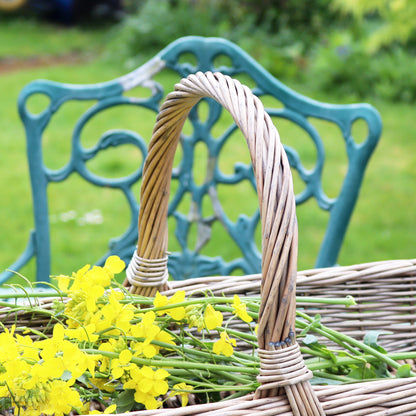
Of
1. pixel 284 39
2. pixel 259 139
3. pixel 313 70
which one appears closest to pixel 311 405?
pixel 259 139

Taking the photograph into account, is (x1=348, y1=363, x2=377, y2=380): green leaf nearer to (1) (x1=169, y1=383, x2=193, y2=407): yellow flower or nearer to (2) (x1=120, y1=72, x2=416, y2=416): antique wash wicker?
(2) (x1=120, y1=72, x2=416, y2=416): antique wash wicker

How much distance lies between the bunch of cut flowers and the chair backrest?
52 cm

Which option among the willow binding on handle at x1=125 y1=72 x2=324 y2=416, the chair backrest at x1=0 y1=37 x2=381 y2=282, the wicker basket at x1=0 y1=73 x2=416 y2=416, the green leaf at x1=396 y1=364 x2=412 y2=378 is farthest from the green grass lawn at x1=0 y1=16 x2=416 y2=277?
the willow binding on handle at x1=125 y1=72 x2=324 y2=416

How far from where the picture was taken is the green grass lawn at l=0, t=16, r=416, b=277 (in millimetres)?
2678

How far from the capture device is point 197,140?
150 centimetres

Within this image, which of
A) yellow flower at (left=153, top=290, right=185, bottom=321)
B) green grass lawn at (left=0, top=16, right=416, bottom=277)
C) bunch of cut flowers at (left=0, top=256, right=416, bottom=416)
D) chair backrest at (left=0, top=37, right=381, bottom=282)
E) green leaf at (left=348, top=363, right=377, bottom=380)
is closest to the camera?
bunch of cut flowers at (left=0, top=256, right=416, bottom=416)

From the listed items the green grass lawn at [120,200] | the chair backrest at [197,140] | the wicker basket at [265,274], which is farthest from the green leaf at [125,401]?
the green grass lawn at [120,200]

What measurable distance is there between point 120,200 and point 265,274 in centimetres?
254

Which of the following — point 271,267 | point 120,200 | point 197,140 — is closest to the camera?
point 271,267

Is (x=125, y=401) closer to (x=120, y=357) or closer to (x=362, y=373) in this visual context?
(x=120, y=357)

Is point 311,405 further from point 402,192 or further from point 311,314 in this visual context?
point 402,192

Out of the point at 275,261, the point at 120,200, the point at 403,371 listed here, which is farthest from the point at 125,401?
the point at 120,200

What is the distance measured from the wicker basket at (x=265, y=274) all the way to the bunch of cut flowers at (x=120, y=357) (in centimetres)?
7

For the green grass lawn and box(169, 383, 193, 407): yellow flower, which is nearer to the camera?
box(169, 383, 193, 407): yellow flower
